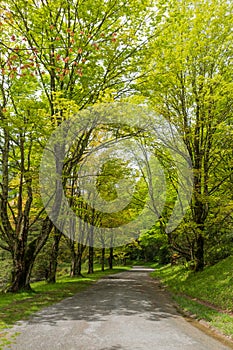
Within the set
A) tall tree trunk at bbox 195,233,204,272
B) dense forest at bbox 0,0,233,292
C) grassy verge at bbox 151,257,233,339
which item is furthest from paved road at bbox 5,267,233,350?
tall tree trunk at bbox 195,233,204,272

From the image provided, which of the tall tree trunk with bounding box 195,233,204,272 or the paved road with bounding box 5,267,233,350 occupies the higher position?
the tall tree trunk with bounding box 195,233,204,272

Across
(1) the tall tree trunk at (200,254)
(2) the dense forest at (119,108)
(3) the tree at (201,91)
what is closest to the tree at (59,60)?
(2) the dense forest at (119,108)

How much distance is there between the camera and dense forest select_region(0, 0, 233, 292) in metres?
12.5

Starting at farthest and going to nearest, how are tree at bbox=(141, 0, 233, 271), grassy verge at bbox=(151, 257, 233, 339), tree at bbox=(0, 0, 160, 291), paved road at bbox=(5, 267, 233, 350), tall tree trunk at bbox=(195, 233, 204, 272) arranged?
tall tree trunk at bbox=(195, 233, 204, 272) < tree at bbox=(141, 0, 233, 271) < tree at bbox=(0, 0, 160, 291) < grassy verge at bbox=(151, 257, 233, 339) < paved road at bbox=(5, 267, 233, 350)

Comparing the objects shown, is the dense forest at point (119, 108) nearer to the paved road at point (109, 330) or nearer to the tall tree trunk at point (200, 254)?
the tall tree trunk at point (200, 254)

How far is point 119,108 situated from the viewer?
13422 millimetres

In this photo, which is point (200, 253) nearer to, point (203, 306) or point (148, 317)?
point (203, 306)

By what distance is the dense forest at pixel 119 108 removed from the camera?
1255 cm

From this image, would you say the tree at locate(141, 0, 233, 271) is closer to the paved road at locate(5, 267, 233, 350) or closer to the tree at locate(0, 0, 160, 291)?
the tree at locate(0, 0, 160, 291)

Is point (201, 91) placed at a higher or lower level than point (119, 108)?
higher

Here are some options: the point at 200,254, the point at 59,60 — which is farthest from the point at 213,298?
the point at 59,60

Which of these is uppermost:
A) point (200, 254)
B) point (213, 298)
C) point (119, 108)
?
point (119, 108)

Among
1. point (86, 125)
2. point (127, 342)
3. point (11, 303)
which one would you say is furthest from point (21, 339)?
point (86, 125)

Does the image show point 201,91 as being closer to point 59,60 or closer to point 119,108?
point 119,108
